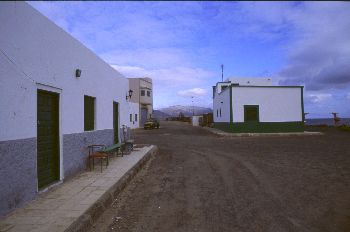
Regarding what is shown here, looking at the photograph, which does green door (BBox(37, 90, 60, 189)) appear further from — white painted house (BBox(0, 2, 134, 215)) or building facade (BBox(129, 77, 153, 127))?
building facade (BBox(129, 77, 153, 127))

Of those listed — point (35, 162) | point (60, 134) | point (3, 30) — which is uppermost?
point (3, 30)

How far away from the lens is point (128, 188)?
8438mm

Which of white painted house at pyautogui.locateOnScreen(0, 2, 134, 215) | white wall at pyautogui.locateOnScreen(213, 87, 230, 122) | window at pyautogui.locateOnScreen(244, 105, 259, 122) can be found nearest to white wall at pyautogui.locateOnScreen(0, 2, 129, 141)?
white painted house at pyautogui.locateOnScreen(0, 2, 134, 215)

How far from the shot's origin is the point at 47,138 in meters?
7.80

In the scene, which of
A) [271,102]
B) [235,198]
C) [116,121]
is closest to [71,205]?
[235,198]

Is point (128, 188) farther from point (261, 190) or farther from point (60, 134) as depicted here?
point (261, 190)

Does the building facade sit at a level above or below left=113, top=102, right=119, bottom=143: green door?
above

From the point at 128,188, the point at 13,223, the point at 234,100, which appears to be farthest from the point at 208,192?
the point at 234,100

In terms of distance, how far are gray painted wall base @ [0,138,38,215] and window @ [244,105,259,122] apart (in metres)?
24.7

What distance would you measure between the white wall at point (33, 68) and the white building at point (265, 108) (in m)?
20.0

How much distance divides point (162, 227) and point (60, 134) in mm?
4168

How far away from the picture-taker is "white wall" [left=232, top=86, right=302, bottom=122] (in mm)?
29438

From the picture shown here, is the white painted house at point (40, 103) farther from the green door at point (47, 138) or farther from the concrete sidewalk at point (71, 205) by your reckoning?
the concrete sidewalk at point (71, 205)

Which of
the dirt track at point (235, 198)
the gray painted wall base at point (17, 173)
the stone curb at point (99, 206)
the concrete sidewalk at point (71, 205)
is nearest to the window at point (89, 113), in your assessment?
the concrete sidewalk at point (71, 205)
